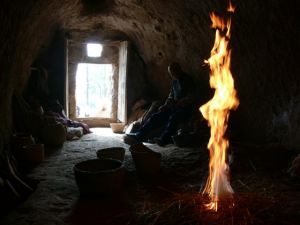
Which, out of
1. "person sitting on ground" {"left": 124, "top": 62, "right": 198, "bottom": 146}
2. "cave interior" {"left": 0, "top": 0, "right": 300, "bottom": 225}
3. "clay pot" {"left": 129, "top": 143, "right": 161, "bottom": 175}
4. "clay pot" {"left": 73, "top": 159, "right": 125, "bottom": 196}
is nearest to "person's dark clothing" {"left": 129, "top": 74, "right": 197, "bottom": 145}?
"person sitting on ground" {"left": 124, "top": 62, "right": 198, "bottom": 146}

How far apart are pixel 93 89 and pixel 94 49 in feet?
35.7

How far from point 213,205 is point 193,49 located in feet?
15.3

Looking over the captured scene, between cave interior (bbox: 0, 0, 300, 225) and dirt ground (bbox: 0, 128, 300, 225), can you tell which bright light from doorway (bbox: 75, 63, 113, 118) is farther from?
dirt ground (bbox: 0, 128, 300, 225)

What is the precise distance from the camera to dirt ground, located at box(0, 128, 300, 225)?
3010 mm

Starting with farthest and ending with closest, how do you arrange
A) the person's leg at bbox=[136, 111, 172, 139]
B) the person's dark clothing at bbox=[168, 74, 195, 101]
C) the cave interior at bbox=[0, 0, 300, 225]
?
1. the person's leg at bbox=[136, 111, 172, 139]
2. the person's dark clothing at bbox=[168, 74, 195, 101]
3. the cave interior at bbox=[0, 0, 300, 225]

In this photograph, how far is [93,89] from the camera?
70.5 feet

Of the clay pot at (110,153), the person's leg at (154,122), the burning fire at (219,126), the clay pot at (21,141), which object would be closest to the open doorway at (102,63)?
the person's leg at (154,122)

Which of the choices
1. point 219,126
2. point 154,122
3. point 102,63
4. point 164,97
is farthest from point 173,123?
point 102,63

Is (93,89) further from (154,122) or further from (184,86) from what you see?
(184,86)

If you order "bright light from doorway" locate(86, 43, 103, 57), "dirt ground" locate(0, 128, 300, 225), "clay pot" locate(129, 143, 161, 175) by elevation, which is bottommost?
"dirt ground" locate(0, 128, 300, 225)

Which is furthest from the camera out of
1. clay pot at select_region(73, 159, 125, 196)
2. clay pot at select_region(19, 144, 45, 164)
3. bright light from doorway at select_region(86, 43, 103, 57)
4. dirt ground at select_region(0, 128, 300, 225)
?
bright light from doorway at select_region(86, 43, 103, 57)

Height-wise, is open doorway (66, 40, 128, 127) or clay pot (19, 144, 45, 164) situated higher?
open doorway (66, 40, 128, 127)

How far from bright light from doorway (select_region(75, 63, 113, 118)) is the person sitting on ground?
10.0 metres

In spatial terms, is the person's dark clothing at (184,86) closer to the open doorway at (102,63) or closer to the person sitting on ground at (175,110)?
the person sitting on ground at (175,110)
